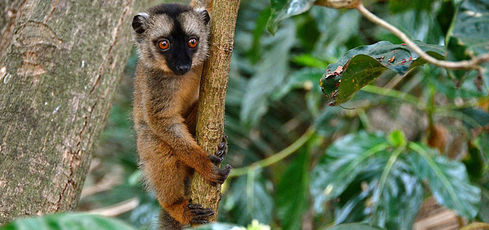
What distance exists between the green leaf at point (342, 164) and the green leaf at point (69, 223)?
10.3 ft

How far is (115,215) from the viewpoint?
6.86 meters

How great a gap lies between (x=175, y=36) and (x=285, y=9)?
45.5 inches

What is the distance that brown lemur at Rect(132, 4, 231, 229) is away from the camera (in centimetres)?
392

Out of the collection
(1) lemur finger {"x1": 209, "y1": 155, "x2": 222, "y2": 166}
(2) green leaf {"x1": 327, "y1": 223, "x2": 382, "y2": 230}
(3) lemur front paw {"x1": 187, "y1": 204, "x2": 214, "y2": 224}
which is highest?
(1) lemur finger {"x1": 209, "y1": 155, "x2": 222, "y2": 166}

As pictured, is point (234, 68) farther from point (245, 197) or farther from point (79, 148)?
point (79, 148)

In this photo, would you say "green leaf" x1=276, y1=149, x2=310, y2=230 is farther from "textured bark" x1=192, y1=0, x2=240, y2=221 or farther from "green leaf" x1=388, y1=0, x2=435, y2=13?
"textured bark" x1=192, y1=0, x2=240, y2=221

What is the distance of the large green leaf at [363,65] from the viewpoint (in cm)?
294

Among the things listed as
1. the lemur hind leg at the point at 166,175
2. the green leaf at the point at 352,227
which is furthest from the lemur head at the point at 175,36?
the green leaf at the point at 352,227

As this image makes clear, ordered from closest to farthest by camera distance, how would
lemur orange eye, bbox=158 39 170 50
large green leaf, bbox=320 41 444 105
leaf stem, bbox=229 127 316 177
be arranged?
large green leaf, bbox=320 41 444 105, lemur orange eye, bbox=158 39 170 50, leaf stem, bbox=229 127 316 177

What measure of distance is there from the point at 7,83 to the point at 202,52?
1.36m

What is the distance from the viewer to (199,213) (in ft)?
11.3

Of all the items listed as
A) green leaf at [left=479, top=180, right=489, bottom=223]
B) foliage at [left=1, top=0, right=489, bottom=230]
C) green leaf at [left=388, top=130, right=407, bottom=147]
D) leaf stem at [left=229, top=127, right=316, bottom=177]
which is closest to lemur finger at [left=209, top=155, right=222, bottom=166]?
foliage at [left=1, top=0, right=489, bottom=230]

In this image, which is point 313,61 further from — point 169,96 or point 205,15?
point 169,96

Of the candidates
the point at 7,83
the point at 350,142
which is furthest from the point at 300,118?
the point at 7,83
